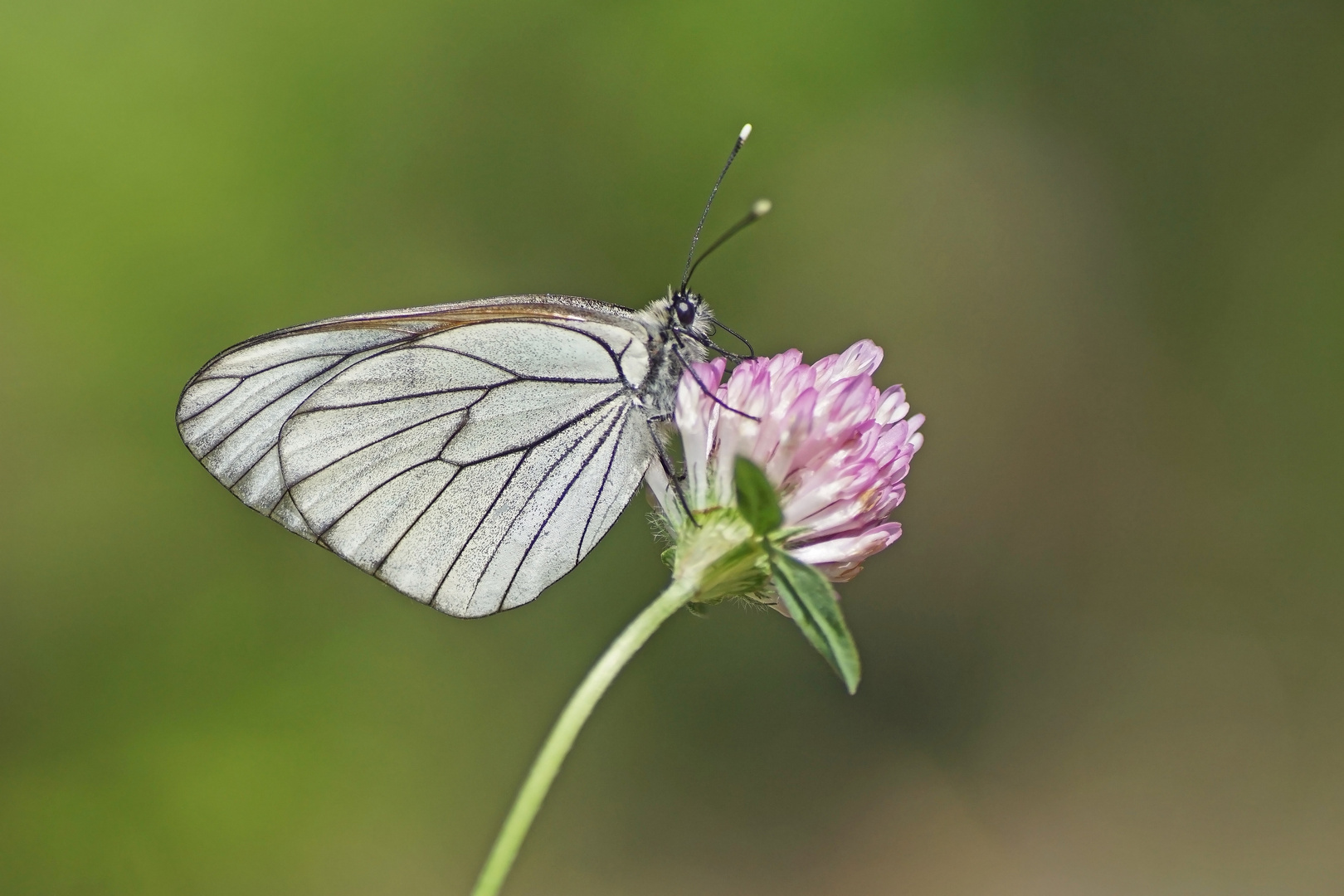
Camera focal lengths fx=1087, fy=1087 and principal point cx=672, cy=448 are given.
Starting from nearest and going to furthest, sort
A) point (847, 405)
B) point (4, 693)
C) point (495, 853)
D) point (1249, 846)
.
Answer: point (495, 853)
point (847, 405)
point (4, 693)
point (1249, 846)

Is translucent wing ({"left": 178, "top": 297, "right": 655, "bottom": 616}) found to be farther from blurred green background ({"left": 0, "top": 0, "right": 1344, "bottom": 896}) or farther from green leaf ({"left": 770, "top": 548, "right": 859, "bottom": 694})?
blurred green background ({"left": 0, "top": 0, "right": 1344, "bottom": 896})

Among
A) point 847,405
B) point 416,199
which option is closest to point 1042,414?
point 416,199

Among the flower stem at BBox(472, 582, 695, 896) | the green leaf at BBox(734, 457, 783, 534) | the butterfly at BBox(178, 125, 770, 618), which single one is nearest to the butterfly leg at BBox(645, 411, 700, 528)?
the butterfly at BBox(178, 125, 770, 618)

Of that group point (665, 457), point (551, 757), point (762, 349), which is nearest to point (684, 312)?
point (665, 457)

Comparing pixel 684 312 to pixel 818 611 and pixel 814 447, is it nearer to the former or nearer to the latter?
pixel 814 447

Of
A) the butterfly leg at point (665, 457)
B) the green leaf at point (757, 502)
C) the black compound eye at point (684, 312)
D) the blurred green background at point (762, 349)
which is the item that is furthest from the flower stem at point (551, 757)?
the blurred green background at point (762, 349)

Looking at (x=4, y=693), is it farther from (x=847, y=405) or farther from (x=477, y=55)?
(x=847, y=405)
